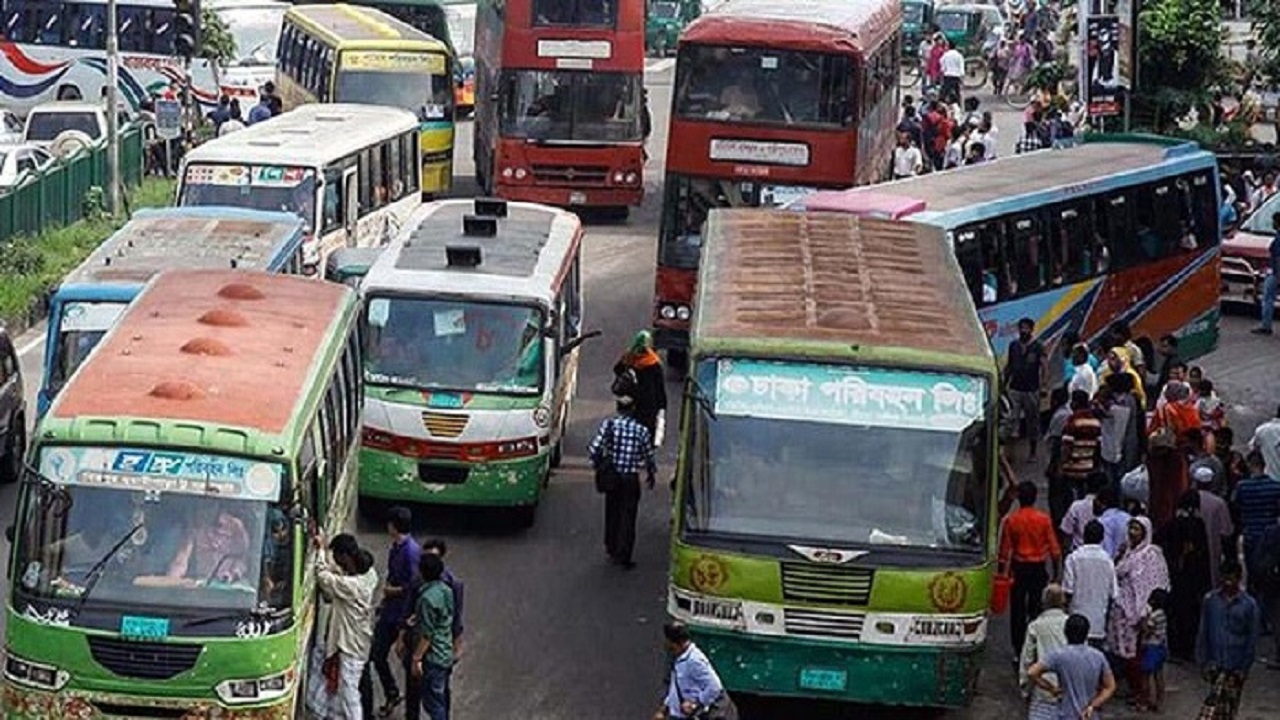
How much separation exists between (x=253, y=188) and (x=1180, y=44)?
17.4 meters

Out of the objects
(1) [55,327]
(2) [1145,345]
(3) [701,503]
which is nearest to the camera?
(3) [701,503]

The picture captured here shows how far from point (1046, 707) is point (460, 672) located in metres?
4.38

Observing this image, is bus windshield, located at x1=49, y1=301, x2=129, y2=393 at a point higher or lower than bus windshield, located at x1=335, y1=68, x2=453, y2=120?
higher

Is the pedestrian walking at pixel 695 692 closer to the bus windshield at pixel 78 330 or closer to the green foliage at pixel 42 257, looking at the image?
the bus windshield at pixel 78 330

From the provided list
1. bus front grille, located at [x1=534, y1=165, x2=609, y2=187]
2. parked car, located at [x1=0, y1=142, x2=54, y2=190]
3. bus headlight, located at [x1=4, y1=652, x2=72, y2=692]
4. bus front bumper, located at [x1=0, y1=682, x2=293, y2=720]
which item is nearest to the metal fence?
parked car, located at [x1=0, y1=142, x2=54, y2=190]

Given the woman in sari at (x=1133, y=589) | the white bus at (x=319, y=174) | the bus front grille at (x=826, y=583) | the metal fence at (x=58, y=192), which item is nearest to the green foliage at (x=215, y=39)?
the metal fence at (x=58, y=192)

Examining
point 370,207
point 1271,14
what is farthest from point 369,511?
point 1271,14

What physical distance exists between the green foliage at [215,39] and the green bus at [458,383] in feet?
97.0

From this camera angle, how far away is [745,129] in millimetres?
29594

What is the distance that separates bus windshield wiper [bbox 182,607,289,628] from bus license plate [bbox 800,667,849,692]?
3460mm

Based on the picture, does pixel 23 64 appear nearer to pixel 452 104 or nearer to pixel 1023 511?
pixel 452 104

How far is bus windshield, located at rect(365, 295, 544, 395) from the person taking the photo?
22.7 m

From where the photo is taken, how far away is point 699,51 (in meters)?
29.7

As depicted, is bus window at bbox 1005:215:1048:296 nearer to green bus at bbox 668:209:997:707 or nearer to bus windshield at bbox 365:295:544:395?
bus windshield at bbox 365:295:544:395
